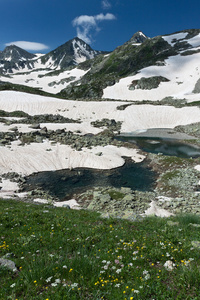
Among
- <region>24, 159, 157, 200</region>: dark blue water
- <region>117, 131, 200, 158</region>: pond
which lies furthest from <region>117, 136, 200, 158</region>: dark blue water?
<region>24, 159, 157, 200</region>: dark blue water

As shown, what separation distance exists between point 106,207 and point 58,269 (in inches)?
716

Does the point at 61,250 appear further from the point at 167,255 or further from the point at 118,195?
the point at 118,195

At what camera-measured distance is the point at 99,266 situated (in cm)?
611

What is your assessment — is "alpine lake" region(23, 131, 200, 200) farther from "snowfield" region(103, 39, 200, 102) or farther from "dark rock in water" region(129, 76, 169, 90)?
"dark rock in water" region(129, 76, 169, 90)

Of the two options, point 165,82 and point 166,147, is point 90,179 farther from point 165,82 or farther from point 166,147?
point 165,82

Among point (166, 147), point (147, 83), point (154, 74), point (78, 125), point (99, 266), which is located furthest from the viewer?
point (154, 74)

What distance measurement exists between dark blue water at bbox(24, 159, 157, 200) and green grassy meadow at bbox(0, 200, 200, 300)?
20669 mm

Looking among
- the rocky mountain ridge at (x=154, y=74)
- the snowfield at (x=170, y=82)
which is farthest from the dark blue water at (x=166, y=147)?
the rocky mountain ridge at (x=154, y=74)

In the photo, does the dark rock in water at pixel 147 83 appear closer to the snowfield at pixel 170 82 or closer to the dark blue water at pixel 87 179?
the snowfield at pixel 170 82

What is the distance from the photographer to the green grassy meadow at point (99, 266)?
4973 millimetres

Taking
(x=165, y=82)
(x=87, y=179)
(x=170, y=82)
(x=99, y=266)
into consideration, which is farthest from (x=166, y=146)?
(x=170, y=82)

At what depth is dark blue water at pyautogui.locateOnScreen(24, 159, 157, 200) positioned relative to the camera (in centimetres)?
3112

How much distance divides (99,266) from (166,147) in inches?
2054

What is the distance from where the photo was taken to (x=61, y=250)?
24.4 ft
